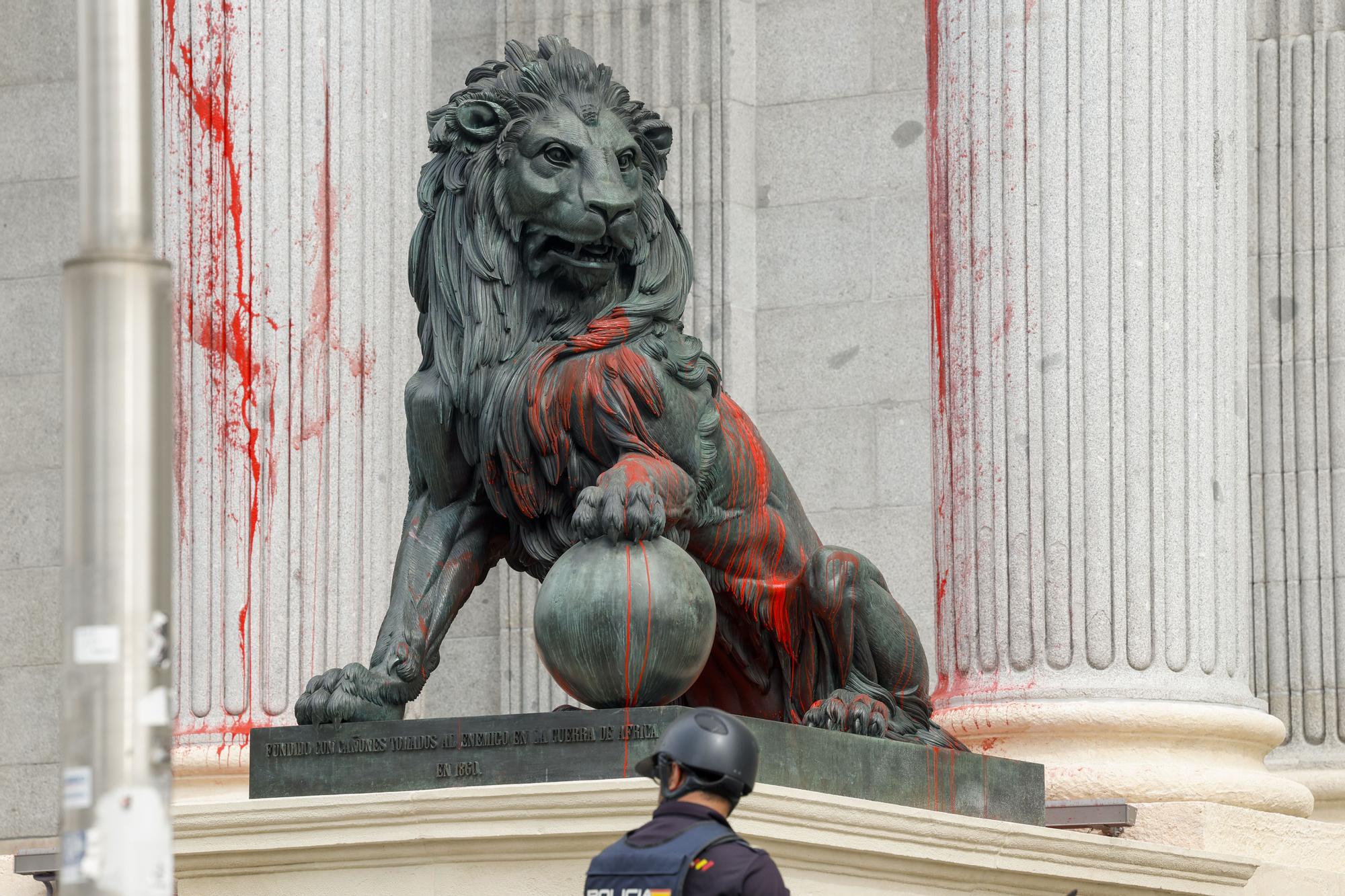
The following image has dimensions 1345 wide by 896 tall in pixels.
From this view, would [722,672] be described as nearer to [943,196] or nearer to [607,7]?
[943,196]

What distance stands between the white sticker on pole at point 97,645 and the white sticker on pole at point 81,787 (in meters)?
0.18

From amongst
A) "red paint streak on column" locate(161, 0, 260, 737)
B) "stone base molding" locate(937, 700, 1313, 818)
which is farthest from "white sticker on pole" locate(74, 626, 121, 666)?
"red paint streak on column" locate(161, 0, 260, 737)

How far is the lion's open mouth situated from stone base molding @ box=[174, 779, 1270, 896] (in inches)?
65.8

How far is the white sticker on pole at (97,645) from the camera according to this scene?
439cm

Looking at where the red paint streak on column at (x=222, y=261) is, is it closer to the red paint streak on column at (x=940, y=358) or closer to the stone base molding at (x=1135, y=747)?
the red paint streak on column at (x=940, y=358)

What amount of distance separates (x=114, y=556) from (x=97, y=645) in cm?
15

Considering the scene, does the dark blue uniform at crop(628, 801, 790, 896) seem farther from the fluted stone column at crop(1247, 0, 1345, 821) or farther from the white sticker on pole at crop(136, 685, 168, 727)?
the fluted stone column at crop(1247, 0, 1345, 821)

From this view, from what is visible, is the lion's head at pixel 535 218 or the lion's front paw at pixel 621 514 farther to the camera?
the lion's head at pixel 535 218

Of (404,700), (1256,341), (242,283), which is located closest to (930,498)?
Result: (1256,341)

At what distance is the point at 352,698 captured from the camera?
794cm

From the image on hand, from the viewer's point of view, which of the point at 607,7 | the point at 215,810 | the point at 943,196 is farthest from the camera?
the point at 607,7

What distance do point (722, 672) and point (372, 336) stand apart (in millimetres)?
3622

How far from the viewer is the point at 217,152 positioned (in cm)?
1156

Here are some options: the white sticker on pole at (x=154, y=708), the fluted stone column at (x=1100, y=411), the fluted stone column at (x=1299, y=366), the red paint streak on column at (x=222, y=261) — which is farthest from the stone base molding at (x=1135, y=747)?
the white sticker on pole at (x=154, y=708)
